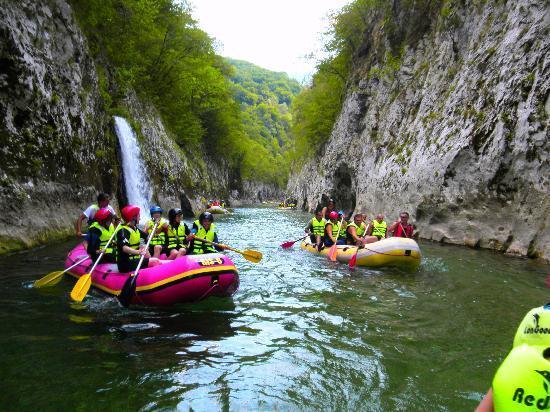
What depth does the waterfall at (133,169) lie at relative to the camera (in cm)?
1931

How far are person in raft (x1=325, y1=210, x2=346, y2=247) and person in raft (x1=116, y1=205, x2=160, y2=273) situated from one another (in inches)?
246

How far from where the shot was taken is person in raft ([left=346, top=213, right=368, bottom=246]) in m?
12.3

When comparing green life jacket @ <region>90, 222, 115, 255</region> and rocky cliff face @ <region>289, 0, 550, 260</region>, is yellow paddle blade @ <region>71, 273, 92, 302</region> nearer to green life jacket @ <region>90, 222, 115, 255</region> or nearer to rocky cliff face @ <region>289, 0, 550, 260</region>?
green life jacket @ <region>90, 222, 115, 255</region>

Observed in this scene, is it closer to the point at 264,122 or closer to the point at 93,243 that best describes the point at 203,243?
the point at 93,243

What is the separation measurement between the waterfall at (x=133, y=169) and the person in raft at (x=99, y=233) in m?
11.6

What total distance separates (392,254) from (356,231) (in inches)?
99.1

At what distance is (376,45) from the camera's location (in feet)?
83.7

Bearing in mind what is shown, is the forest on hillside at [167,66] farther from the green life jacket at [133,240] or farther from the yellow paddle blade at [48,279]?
the yellow paddle blade at [48,279]

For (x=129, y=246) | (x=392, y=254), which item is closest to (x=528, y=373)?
(x=129, y=246)

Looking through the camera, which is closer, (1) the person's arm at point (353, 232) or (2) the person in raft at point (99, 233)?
(2) the person in raft at point (99, 233)

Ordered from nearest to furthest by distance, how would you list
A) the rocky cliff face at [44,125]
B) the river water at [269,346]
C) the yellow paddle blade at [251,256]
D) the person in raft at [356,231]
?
the river water at [269,346] → the yellow paddle blade at [251,256] → the rocky cliff face at [44,125] → the person in raft at [356,231]

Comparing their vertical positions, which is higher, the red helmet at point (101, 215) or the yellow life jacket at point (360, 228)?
the red helmet at point (101, 215)

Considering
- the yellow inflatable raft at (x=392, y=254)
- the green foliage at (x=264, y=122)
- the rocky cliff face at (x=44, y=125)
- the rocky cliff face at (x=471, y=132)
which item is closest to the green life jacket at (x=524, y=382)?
the yellow inflatable raft at (x=392, y=254)

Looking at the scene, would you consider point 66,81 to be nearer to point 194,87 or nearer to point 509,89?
point 509,89
